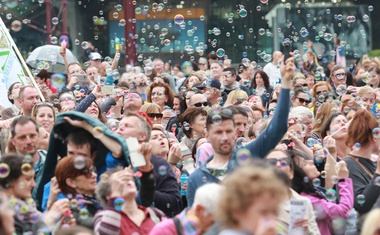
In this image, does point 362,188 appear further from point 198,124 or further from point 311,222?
point 198,124

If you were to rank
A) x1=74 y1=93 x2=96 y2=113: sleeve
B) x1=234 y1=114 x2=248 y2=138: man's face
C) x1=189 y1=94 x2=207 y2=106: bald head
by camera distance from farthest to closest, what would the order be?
1. x1=189 y1=94 x2=207 y2=106: bald head
2. x1=74 y1=93 x2=96 y2=113: sleeve
3. x1=234 y1=114 x2=248 y2=138: man's face

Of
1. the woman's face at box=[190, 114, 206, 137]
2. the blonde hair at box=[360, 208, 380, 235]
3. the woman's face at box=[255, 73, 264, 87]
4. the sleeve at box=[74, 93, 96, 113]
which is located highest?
the blonde hair at box=[360, 208, 380, 235]

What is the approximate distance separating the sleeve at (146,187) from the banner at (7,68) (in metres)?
4.76


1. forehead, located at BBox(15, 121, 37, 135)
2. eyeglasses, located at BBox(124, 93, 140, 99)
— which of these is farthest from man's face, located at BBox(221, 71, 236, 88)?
forehead, located at BBox(15, 121, 37, 135)

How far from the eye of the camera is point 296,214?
6508 mm

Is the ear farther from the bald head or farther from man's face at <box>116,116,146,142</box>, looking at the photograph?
the bald head

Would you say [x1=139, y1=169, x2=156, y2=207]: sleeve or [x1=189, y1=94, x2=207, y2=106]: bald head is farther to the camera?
[x1=189, y1=94, x2=207, y2=106]: bald head

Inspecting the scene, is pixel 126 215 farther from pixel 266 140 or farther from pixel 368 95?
pixel 368 95

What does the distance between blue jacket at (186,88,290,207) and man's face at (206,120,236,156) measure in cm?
6

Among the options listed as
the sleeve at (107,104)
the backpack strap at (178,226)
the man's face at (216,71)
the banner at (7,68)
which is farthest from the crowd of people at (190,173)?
the man's face at (216,71)

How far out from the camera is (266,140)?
264 inches

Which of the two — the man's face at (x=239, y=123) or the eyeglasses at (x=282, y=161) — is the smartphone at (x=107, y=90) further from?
the eyeglasses at (x=282, y=161)

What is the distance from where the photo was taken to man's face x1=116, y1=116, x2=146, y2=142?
7.02m

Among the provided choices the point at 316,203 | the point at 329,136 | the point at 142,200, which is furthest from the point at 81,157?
the point at 329,136
